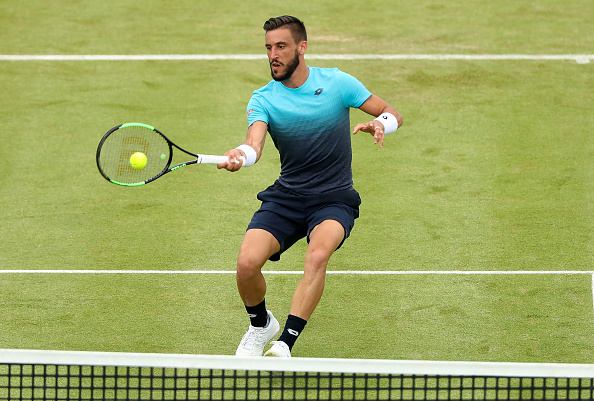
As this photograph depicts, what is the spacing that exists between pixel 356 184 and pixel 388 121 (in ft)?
9.99

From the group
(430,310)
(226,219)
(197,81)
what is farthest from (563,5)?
(430,310)

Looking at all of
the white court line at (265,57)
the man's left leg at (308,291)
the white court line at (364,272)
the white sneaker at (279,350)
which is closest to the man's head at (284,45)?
the man's left leg at (308,291)

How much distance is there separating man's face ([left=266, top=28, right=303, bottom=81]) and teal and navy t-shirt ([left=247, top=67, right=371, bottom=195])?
6.3 inches

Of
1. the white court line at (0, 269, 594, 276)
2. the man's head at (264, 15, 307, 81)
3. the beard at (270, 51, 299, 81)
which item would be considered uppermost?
the man's head at (264, 15, 307, 81)

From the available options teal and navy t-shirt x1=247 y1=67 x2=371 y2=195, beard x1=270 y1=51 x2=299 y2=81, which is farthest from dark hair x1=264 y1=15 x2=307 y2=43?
teal and navy t-shirt x1=247 y1=67 x2=371 y2=195

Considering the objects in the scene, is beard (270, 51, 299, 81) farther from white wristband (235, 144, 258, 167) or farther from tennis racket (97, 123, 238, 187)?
tennis racket (97, 123, 238, 187)

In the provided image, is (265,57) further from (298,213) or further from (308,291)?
(308,291)


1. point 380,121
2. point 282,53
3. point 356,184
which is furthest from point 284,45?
point 356,184

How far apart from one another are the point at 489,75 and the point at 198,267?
5.30 m

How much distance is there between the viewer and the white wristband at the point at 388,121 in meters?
6.08

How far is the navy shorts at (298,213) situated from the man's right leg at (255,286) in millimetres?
90

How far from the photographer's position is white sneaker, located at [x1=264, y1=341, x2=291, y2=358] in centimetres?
559

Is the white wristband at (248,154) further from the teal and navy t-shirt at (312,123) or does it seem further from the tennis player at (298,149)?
the teal and navy t-shirt at (312,123)

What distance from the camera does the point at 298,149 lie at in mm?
6242
